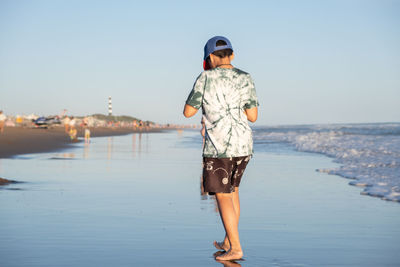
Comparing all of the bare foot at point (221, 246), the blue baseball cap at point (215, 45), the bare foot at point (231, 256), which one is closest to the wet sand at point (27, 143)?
the bare foot at point (221, 246)

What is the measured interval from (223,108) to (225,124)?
13 cm

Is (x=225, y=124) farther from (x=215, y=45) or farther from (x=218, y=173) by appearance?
(x=215, y=45)

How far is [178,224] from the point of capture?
552 cm

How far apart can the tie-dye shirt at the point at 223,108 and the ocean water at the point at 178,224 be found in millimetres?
867

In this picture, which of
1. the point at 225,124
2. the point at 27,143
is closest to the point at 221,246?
the point at 225,124

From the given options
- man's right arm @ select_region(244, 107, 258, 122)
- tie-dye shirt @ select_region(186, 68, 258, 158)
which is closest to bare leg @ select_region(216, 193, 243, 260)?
tie-dye shirt @ select_region(186, 68, 258, 158)

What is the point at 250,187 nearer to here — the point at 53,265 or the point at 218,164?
the point at 218,164

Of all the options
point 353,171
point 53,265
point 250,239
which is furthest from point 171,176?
point 53,265

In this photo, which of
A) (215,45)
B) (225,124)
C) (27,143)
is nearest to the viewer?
(225,124)

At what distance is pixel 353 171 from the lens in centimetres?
1204

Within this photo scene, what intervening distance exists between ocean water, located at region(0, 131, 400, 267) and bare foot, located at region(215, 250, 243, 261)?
2.9 inches

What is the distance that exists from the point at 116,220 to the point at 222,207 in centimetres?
177

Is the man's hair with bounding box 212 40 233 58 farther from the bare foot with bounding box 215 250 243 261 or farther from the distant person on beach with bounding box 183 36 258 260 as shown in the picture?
the bare foot with bounding box 215 250 243 261

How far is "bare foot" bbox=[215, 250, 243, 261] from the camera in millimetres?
4072
